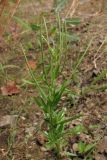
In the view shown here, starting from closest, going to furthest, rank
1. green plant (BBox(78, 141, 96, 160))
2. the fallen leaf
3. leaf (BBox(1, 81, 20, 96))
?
green plant (BBox(78, 141, 96, 160)) < leaf (BBox(1, 81, 20, 96)) < the fallen leaf

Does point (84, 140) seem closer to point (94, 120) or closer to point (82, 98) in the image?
point (94, 120)

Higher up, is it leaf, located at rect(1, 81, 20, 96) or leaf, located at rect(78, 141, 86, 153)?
leaf, located at rect(1, 81, 20, 96)

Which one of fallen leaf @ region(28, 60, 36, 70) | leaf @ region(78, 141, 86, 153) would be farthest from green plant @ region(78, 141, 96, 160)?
fallen leaf @ region(28, 60, 36, 70)

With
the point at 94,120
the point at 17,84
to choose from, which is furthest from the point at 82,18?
the point at 94,120

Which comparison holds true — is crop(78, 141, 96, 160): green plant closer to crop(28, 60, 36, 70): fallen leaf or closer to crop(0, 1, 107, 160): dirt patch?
crop(0, 1, 107, 160): dirt patch

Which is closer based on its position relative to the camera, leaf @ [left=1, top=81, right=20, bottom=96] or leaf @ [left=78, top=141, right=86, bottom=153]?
leaf @ [left=78, top=141, right=86, bottom=153]

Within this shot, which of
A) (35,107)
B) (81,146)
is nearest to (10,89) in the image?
(35,107)

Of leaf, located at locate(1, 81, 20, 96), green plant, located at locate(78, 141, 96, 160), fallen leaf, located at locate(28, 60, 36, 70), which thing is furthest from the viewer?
fallen leaf, located at locate(28, 60, 36, 70)

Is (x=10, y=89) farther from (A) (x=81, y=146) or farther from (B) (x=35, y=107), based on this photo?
(A) (x=81, y=146)

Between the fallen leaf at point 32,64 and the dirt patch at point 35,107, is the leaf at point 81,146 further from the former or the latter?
the fallen leaf at point 32,64

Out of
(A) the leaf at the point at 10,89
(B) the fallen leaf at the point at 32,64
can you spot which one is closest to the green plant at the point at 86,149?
(A) the leaf at the point at 10,89

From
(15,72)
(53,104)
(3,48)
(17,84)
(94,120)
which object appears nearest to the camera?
(53,104)
